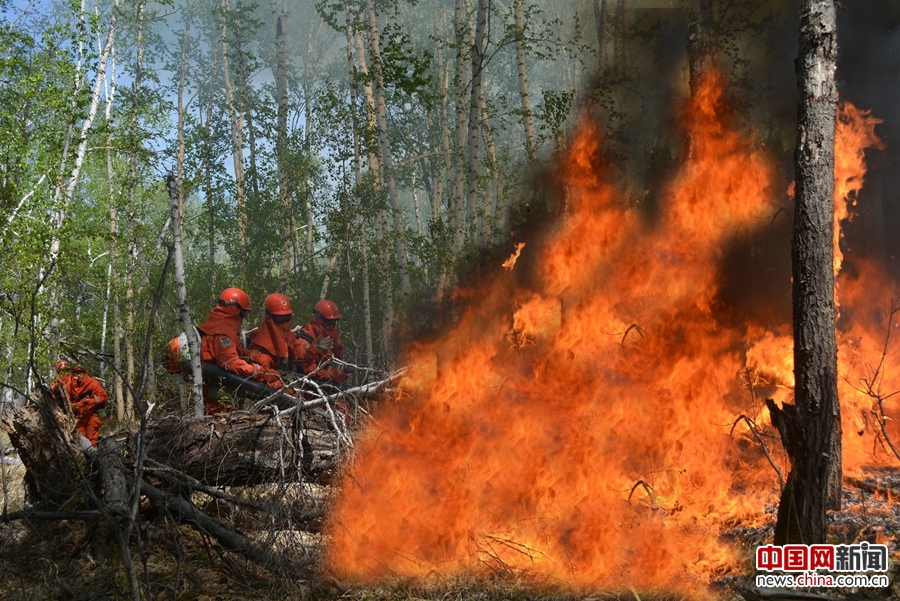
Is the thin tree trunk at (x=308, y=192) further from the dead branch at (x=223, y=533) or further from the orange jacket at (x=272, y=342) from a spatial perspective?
the dead branch at (x=223, y=533)

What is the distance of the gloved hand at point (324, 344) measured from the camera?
31.9ft

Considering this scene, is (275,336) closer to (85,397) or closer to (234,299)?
(234,299)

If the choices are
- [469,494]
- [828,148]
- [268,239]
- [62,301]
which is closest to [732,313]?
[828,148]

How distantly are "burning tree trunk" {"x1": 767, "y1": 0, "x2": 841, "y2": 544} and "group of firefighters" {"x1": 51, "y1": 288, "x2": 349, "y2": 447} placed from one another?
188 inches

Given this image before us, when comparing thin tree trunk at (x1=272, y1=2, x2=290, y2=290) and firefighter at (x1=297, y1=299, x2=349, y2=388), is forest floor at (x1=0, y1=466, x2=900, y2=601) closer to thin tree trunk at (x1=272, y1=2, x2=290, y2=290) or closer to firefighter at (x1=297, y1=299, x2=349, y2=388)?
firefighter at (x1=297, y1=299, x2=349, y2=388)

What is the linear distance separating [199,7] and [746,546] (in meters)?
34.5

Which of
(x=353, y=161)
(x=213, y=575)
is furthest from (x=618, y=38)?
(x=213, y=575)

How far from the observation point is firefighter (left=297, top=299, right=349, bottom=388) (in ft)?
30.4

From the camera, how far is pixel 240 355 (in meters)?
8.58

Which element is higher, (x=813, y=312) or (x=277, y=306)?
(x=277, y=306)

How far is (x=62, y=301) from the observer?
527 inches

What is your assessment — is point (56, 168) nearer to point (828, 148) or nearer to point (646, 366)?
point (646, 366)

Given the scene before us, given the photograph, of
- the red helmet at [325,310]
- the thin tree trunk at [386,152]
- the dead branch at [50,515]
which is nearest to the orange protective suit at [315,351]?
the red helmet at [325,310]

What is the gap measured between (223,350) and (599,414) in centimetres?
479
